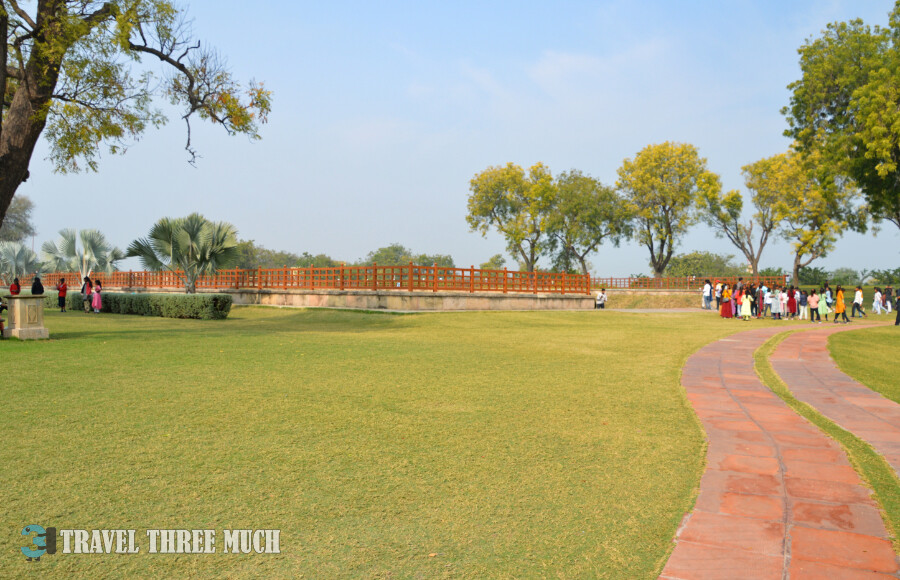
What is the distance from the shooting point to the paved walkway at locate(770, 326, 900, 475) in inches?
172

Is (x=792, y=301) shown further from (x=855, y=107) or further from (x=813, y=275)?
(x=813, y=275)

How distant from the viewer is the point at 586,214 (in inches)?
1715

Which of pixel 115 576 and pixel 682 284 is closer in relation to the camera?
pixel 115 576

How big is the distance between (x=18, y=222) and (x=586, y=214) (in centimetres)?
5490

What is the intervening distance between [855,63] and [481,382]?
24.8m

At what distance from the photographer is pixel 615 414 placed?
4945 millimetres

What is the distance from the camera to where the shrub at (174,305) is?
1822 centimetres

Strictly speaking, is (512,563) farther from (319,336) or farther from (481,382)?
(319,336)

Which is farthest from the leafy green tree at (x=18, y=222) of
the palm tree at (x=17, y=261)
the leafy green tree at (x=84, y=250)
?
the leafy green tree at (x=84, y=250)

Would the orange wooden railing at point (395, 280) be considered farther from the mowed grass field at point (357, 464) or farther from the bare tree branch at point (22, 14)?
the mowed grass field at point (357, 464)

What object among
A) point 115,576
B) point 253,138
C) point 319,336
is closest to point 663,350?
point 319,336

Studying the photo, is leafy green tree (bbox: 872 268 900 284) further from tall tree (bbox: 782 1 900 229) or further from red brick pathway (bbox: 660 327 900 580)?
red brick pathway (bbox: 660 327 900 580)

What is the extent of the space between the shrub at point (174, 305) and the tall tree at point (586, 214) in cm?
3128

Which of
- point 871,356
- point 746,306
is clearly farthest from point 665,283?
point 871,356
